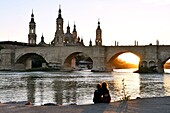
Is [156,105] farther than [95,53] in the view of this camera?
No

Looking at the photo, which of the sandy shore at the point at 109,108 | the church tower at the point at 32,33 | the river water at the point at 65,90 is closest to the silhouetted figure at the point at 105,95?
the sandy shore at the point at 109,108

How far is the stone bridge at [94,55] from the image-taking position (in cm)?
5803

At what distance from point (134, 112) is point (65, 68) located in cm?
6277

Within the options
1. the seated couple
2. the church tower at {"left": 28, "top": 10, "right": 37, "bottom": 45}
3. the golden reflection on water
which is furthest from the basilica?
the seated couple

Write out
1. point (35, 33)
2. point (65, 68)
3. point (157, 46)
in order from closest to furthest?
1. point (157, 46)
2. point (65, 68)
3. point (35, 33)

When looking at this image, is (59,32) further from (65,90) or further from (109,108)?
(109,108)

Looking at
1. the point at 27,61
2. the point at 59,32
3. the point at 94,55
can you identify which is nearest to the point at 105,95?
the point at 94,55

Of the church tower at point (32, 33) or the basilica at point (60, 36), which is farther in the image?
the church tower at point (32, 33)

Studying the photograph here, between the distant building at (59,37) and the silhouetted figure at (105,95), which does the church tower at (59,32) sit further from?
the silhouetted figure at (105,95)

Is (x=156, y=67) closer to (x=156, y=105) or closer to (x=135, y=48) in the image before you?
(x=135, y=48)

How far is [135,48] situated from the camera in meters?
60.6

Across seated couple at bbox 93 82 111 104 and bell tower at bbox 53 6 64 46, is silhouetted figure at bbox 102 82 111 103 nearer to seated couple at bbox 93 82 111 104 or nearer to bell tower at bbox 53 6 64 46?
seated couple at bbox 93 82 111 104

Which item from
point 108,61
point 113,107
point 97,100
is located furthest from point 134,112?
point 108,61

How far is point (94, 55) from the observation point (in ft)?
210
